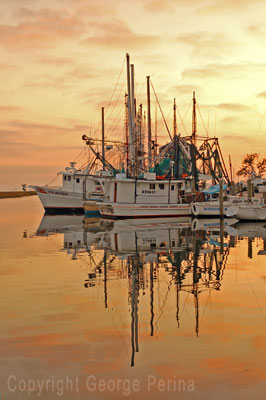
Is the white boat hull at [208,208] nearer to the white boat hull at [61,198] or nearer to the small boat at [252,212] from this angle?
the small boat at [252,212]

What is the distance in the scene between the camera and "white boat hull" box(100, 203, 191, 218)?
135 feet

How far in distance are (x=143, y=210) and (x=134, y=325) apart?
3133 centimetres

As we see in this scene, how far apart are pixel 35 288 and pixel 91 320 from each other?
3984mm

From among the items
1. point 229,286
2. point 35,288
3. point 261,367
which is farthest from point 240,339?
point 35,288

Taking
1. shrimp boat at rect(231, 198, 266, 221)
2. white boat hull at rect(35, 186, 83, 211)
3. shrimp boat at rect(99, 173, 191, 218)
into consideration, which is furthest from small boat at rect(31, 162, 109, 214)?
shrimp boat at rect(231, 198, 266, 221)

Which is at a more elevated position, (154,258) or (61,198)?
(61,198)

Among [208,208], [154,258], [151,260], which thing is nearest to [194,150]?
[208,208]

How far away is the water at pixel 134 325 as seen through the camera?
742cm

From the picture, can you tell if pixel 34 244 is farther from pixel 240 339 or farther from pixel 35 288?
pixel 240 339

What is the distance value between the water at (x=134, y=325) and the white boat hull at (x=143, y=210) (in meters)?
19.7

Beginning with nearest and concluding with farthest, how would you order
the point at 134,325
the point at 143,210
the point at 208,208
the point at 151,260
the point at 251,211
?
the point at 134,325 < the point at 151,260 < the point at 251,211 < the point at 143,210 < the point at 208,208

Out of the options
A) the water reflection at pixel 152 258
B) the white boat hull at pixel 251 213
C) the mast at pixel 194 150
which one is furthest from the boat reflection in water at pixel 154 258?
the mast at pixel 194 150

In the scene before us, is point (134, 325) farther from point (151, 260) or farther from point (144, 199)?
point (144, 199)

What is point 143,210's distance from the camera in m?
41.7
